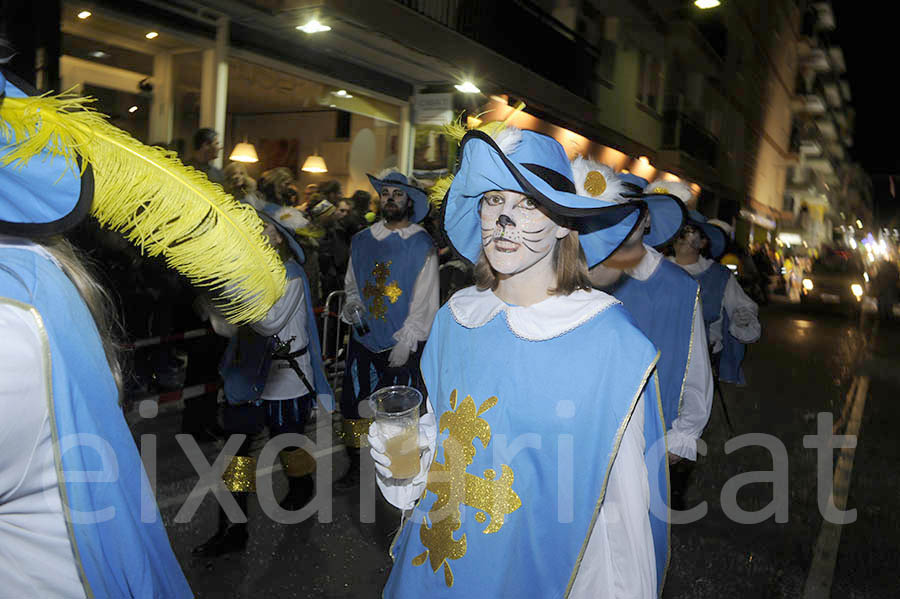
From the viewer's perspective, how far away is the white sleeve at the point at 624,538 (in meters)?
1.85

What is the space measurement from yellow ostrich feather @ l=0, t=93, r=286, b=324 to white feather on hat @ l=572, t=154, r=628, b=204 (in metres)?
1.13

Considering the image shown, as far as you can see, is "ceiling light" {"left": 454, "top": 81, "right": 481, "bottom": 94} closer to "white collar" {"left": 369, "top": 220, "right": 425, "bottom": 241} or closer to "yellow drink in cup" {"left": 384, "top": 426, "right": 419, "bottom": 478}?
"white collar" {"left": 369, "top": 220, "right": 425, "bottom": 241}

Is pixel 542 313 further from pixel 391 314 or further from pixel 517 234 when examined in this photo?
pixel 391 314

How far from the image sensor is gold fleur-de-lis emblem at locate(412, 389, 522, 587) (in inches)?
80.2

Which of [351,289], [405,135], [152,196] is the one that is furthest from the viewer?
[405,135]

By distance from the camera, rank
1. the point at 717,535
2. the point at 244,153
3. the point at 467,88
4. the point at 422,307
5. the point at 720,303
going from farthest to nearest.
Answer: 1. the point at 467,88
2. the point at 244,153
3. the point at 720,303
4. the point at 422,307
5. the point at 717,535

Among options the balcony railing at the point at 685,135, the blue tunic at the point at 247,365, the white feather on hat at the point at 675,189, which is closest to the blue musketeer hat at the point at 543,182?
the blue tunic at the point at 247,365

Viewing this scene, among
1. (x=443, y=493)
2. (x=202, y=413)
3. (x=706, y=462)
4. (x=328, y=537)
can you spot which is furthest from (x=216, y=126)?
(x=443, y=493)

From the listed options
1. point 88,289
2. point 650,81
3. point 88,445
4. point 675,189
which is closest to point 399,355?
point 675,189

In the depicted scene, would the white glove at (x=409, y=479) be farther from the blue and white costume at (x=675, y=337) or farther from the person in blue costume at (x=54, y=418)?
the blue and white costume at (x=675, y=337)

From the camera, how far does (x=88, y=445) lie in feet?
4.46

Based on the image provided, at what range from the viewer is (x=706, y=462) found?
632 cm

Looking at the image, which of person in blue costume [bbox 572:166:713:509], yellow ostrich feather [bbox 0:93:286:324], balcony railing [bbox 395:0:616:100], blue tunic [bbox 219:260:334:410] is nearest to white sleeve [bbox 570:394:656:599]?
yellow ostrich feather [bbox 0:93:286:324]

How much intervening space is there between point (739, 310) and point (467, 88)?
757cm
